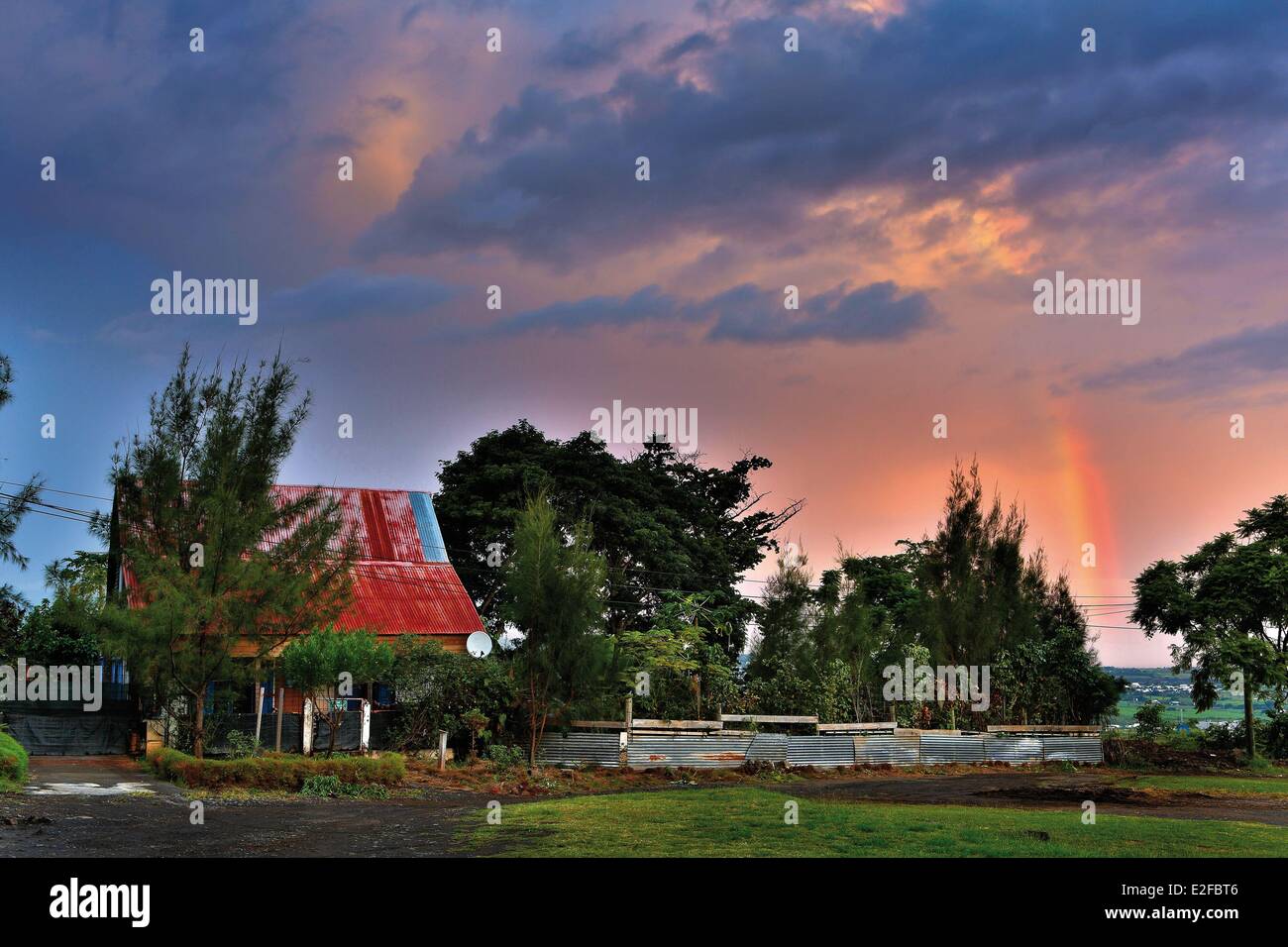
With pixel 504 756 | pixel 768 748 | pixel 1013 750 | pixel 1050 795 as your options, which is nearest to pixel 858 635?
pixel 1013 750

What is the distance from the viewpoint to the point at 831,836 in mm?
15352

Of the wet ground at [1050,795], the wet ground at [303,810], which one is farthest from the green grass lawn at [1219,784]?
the wet ground at [303,810]

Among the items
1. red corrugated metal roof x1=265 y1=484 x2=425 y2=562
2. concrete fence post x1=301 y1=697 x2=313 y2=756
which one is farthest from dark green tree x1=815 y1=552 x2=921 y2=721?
concrete fence post x1=301 y1=697 x2=313 y2=756

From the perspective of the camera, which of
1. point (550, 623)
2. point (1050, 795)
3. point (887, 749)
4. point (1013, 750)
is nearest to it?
point (1050, 795)

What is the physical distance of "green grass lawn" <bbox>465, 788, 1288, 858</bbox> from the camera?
→ 1410cm

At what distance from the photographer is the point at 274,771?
850 inches

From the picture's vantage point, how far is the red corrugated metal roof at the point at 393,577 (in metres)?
33.7

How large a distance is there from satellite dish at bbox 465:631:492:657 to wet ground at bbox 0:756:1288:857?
29.3ft

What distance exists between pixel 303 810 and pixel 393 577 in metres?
17.7

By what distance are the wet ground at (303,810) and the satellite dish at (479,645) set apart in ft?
29.3

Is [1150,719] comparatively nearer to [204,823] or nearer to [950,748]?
[950,748]

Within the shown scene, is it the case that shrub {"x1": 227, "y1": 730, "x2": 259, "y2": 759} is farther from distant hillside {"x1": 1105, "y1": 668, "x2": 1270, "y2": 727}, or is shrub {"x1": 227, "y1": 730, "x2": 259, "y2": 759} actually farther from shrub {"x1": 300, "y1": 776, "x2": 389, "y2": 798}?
distant hillside {"x1": 1105, "y1": 668, "x2": 1270, "y2": 727}
